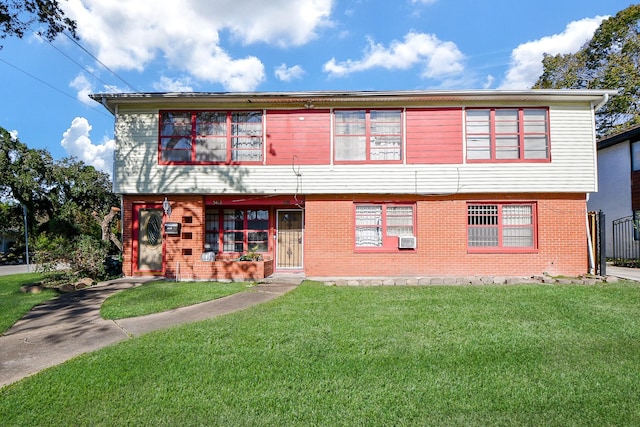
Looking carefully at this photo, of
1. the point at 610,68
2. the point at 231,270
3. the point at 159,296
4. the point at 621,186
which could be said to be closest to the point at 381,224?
the point at 231,270

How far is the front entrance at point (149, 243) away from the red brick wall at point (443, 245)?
4.73 m

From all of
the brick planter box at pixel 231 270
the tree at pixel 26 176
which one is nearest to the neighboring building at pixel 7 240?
the tree at pixel 26 176

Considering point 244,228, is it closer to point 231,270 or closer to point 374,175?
point 231,270

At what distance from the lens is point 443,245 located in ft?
36.5

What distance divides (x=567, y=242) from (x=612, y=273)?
77.1 inches

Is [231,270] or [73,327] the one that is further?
[231,270]

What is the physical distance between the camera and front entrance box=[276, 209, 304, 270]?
40.0 ft

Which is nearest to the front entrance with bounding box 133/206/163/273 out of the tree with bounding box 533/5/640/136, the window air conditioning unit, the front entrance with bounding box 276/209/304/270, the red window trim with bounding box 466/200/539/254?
the front entrance with bounding box 276/209/304/270

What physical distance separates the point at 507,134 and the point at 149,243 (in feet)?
37.8

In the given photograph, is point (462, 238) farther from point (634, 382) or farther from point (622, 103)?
point (622, 103)

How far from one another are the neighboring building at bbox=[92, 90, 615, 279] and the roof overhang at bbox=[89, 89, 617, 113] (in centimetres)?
5

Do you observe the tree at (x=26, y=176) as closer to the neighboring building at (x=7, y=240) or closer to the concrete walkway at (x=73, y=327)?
the neighboring building at (x=7, y=240)

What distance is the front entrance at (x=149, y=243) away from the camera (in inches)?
460

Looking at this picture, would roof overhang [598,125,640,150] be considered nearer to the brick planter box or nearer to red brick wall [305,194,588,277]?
red brick wall [305,194,588,277]
